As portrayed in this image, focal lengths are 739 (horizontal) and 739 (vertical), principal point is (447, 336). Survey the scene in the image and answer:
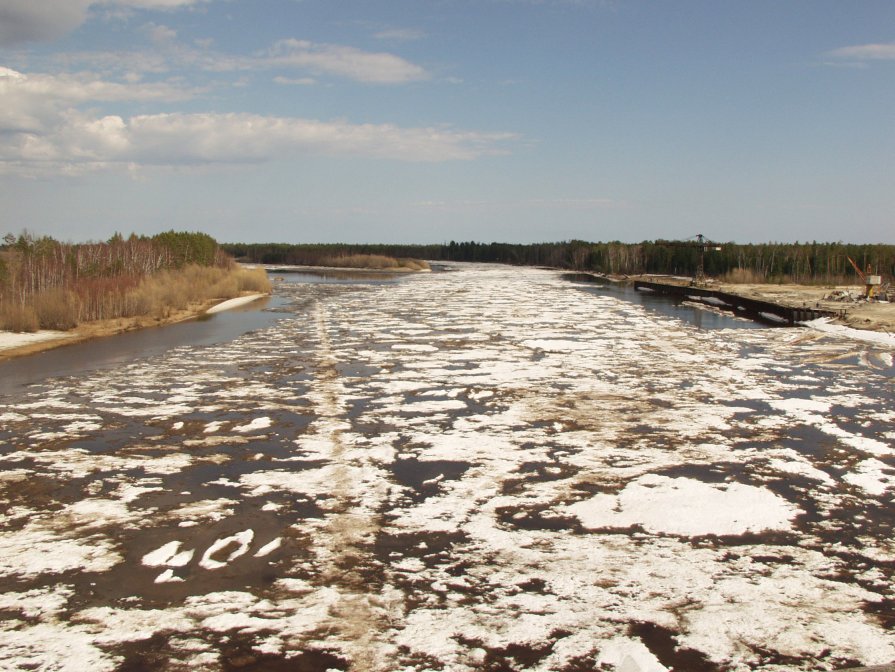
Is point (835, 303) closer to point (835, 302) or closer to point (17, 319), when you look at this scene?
point (835, 302)

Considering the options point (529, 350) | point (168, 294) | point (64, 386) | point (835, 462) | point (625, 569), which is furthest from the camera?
point (168, 294)

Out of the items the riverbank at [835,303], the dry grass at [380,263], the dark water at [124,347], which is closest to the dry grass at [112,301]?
the dark water at [124,347]

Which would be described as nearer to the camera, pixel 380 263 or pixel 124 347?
pixel 124 347

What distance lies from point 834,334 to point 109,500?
695 inches

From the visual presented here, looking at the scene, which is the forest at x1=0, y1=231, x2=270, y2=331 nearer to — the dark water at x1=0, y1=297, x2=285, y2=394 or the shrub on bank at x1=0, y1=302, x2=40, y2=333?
the shrub on bank at x1=0, y1=302, x2=40, y2=333

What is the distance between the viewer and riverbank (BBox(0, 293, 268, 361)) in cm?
1569

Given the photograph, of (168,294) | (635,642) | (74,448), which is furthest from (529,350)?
(168,294)

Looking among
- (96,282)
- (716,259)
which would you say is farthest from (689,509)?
(716,259)

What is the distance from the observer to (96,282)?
862 inches

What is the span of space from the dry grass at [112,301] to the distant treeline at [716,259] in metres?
27.1

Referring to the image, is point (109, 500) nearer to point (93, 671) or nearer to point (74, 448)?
point (74, 448)

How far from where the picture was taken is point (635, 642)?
13.0ft

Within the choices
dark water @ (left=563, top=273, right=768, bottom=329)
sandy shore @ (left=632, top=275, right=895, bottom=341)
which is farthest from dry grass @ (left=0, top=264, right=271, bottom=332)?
sandy shore @ (left=632, top=275, right=895, bottom=341)

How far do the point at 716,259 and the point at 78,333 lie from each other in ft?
140
